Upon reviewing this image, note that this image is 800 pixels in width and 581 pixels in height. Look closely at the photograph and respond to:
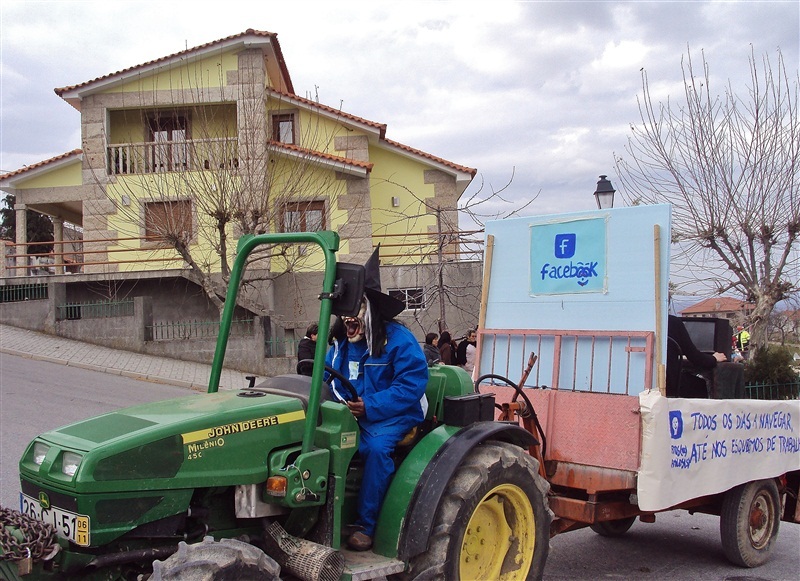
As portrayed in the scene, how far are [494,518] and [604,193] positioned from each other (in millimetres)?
5394

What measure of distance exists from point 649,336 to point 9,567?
4.17 meters

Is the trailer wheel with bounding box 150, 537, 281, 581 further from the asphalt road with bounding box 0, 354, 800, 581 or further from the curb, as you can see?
the curb

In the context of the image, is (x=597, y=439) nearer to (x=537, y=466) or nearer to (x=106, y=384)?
(x=537, y=466)

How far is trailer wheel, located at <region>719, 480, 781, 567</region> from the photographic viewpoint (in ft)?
18.0

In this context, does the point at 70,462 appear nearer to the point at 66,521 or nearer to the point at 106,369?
the point at 66,521

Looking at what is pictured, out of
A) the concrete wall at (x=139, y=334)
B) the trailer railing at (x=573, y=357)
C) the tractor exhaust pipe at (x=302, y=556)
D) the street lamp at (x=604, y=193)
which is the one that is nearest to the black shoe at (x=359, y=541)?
the tractor exhaust pipe at (x=302, y=556)

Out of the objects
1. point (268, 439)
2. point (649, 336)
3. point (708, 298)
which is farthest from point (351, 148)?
point (268, 439)

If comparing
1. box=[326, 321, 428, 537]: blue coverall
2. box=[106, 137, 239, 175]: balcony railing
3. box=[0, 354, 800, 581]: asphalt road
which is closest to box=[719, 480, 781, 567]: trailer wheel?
box=[0, 354, 800, 581]: asphalt road

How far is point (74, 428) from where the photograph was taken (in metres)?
3.39

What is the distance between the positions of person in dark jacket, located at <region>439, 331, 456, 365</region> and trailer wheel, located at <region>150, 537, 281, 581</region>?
29.2ft

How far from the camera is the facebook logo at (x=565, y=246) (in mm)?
5754

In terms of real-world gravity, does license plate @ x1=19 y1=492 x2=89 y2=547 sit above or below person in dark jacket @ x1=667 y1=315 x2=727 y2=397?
below

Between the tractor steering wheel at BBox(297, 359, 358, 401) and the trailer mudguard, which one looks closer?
the trailer mudguard

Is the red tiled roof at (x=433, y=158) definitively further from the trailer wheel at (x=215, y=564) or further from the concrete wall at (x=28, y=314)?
the trailer wheel at (x=215, y=564)
